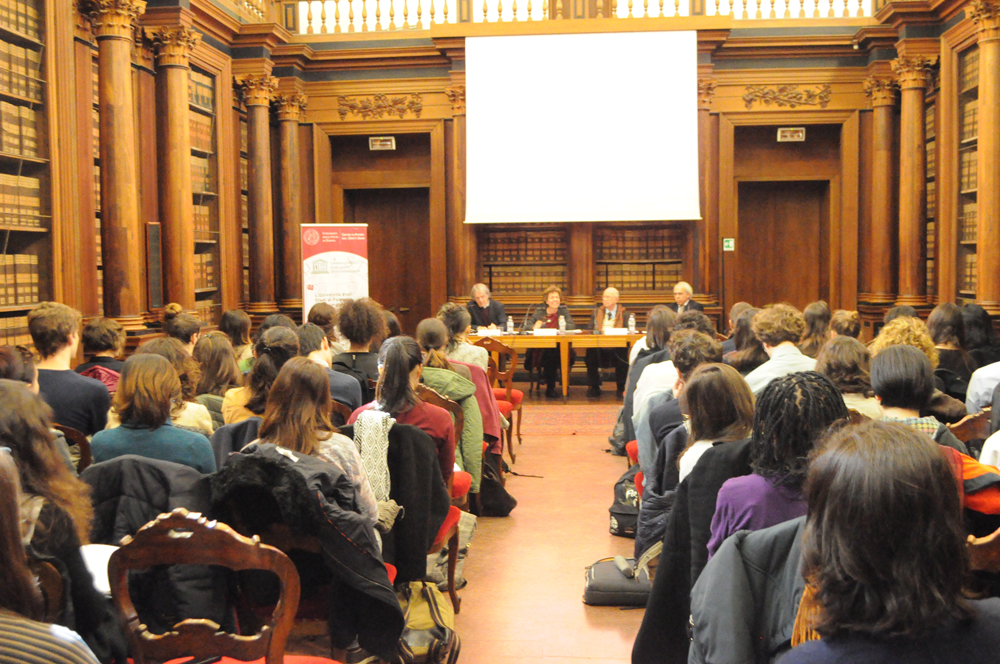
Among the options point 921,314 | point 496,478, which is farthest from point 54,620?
point 921,314

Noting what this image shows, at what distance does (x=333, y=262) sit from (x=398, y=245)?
8.34 ft

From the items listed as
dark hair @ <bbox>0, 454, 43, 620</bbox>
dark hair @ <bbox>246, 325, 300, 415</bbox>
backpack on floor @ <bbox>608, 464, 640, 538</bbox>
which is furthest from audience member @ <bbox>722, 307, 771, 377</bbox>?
dark hair @ <bbox>0, 454, 43, 620</bbox>

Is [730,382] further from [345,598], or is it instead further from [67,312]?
[67,312]

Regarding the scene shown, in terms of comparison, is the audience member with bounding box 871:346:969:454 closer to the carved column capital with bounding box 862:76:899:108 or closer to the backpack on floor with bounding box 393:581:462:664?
the backpack on floor with bounding box 393:581:462:664

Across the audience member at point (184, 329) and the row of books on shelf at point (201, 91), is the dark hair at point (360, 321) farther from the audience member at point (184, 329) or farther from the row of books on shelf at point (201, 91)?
the row of books on shelf at point (201, 91)

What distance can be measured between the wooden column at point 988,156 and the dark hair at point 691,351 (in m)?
5.01

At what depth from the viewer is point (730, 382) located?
8.49 feet

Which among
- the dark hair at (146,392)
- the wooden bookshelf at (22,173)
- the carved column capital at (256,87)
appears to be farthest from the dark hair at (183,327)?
the carved column capital at (256,87)

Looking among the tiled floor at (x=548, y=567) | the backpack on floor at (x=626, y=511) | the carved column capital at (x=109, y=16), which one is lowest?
the tiled floor at (x=548, y=567)

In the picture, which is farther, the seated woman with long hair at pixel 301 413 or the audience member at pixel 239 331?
the audience member at pixel 239 331

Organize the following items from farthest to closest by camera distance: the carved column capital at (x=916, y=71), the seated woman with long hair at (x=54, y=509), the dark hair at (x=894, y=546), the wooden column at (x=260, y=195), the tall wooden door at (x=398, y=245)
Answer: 1. the tall wooden door at (x=398, y=245)
2. the wooden column at (x=260, y=195)
3. the carved column capital at (x=916, y=71)
4. the seated woman with long hair at (x=54, y=509)
5. the dark hair at (x=894, y=546)

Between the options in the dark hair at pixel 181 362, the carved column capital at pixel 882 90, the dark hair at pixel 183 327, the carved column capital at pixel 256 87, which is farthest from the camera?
the carved column capital at pixel 882 90

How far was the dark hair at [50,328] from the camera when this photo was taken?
12.5 feet

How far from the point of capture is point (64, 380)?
3.71 meters
